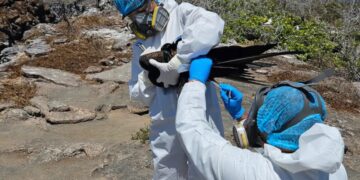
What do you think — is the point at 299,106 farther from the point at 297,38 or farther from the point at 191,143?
the point at 297,38

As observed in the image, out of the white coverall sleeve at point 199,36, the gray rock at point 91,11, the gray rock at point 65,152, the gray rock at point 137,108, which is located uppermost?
the white coverall sleeve at point 199,36

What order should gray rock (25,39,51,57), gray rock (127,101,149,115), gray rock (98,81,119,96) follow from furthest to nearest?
1. gray rock (25,39,51,57)
2. gray rock (98,81,119,96)
3. gray rock (127,101,149,115)

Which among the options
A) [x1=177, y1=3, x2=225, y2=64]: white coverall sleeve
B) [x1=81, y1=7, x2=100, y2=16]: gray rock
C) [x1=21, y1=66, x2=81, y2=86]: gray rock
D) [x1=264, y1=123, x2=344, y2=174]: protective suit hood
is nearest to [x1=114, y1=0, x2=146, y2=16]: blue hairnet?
[x1=177, y1=3, x2=225, y2=64]: white coverall sleeve

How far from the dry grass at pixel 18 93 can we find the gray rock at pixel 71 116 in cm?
59

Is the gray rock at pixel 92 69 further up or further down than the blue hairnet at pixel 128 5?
further down

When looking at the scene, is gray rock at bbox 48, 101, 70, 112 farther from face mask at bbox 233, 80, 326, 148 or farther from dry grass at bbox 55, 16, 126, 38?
dry grass at bbox 55, 16, 126, 38

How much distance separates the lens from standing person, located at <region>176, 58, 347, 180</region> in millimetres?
1243

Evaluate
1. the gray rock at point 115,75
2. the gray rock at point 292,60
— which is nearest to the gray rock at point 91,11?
the gray rock at point 115,75

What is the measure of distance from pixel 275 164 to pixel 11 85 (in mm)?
6034

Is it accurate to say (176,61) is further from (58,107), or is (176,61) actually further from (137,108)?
(58,107)

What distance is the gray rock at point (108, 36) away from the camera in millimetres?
9887

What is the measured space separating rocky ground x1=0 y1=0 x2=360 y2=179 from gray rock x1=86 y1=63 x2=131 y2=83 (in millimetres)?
16

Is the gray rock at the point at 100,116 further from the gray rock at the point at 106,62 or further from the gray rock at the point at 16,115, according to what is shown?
the gray rock at the point at 106,62

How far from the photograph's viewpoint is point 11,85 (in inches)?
262
